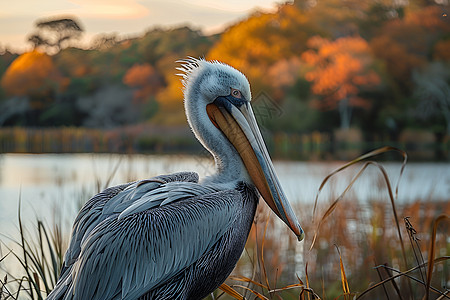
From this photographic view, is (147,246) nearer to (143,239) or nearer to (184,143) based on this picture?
(143,239)

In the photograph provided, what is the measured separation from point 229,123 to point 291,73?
1620 inches

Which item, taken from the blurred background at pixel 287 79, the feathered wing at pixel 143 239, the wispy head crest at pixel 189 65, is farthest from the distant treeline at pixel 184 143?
the feathered wing at pixel 143 239

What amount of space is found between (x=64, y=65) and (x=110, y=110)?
7377 mm

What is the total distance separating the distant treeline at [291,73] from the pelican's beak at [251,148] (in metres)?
34.6

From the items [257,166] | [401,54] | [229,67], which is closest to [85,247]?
[257,166]

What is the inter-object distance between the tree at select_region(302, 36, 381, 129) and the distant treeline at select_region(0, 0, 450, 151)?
0.25ft

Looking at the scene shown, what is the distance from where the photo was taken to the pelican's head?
123 inches

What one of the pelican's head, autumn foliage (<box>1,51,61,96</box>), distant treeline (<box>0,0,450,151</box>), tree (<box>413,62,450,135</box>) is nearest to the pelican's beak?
the pelican's head

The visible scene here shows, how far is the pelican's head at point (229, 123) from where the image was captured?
10.2 ft

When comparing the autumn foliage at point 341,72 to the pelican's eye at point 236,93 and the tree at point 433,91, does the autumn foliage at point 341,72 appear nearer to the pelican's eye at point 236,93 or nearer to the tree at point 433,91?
the tree at point 433,91

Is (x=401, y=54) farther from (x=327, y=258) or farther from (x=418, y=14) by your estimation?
(x=327, y=258)

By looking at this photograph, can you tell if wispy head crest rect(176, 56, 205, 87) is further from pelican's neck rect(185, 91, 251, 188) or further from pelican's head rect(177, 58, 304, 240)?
pelican's neck rect(185, 91, 251, 188)

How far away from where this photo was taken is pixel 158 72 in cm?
4625

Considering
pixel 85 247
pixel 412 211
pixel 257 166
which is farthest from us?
pixel 412 211
